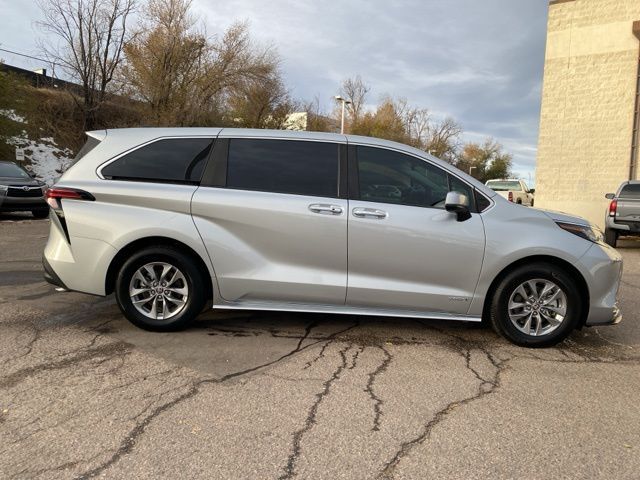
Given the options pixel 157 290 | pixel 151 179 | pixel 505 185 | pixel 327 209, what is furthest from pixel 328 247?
pixel 505 185

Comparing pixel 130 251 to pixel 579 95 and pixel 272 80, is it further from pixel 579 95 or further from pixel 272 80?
pixel 272 80

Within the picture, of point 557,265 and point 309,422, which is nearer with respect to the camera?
point 309,422

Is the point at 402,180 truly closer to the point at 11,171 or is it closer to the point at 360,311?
the point at 360,311

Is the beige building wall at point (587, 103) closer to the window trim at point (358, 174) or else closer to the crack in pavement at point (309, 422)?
the window trim at point (358, 174)

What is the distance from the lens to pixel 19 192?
13375 millimetres

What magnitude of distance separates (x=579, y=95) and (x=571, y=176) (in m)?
2.97

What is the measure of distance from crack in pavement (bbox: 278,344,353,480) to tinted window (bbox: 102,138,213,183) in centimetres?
212

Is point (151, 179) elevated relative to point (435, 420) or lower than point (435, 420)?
elevated

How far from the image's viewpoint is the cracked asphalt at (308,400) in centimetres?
256

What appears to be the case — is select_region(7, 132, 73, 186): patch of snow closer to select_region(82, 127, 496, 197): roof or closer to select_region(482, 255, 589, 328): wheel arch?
select_region(82, 127, 496, 197): roof

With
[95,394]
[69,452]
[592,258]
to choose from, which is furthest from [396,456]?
[592,258]

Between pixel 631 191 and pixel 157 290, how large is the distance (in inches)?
499

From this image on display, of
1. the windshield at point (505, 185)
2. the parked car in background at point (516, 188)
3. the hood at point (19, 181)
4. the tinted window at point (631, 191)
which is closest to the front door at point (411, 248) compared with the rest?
the tinted window at point (631, 191)

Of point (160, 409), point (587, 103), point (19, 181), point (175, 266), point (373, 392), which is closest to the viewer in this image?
point (160, 409)
